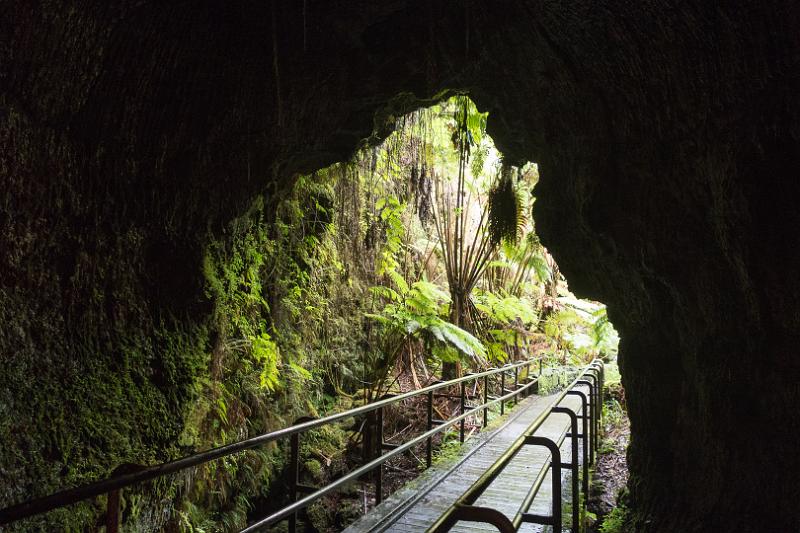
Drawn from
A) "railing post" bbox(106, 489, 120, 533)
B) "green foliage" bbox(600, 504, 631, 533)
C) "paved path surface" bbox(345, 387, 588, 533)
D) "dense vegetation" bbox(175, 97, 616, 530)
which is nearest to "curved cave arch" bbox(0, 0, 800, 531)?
"green foliage" bbox(600, 504, 631, 533)

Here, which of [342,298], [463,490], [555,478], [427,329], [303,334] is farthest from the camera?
[342,298]

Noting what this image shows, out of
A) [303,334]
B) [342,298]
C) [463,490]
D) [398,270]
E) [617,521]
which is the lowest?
[617,521]

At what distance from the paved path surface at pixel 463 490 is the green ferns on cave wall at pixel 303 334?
1584mm

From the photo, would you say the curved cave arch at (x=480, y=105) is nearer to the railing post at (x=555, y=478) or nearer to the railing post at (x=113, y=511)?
the railing post at (x=113, y=511)

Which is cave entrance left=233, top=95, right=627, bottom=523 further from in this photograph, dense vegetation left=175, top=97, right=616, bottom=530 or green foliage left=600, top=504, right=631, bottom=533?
green foliage left=600, top=504, right=631, bottom=533

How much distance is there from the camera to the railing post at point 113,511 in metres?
1.87

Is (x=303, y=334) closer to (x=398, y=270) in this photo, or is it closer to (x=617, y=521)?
(x=398, y=270)

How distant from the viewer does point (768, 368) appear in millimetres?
3078

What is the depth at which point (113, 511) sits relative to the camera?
6.24 feet

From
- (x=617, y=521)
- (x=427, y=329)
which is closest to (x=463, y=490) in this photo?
(x=617, y=521)

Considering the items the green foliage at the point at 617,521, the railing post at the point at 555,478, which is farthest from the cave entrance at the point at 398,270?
the railing post at the point at 555,478

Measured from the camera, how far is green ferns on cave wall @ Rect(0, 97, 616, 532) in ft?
11.9

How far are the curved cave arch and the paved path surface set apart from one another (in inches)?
41.2

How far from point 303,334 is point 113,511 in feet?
17.2
